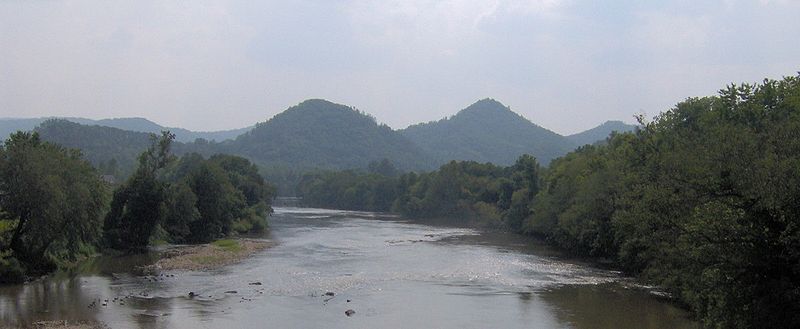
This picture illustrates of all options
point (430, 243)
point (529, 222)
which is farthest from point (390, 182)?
point (430, 243)

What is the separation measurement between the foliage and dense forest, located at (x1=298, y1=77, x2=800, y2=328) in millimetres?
38684

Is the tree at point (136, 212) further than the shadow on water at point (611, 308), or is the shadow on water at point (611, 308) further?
the tree at point (136, 212)

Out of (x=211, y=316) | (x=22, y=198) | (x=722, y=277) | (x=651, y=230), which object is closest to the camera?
(x=722, y=277)

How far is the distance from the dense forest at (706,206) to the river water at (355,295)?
428cm

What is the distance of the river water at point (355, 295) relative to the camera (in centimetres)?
3709

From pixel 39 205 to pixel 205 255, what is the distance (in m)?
19.0

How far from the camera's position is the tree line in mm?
48781

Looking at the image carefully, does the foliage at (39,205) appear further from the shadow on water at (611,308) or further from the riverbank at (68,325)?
the shadow on water at (611,308)

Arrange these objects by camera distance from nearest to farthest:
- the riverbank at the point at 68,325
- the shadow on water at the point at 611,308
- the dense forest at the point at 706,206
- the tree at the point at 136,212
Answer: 1. the dense forest at the point at 706,206
2. the riverbank at the point at 68,325
3. the shadow on water at the point at 611,308
4. the tree at the point at 136,212

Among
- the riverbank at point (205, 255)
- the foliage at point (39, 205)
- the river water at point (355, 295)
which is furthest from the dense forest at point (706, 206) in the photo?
the foliage at point (39, 205)

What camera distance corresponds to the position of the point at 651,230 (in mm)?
44469

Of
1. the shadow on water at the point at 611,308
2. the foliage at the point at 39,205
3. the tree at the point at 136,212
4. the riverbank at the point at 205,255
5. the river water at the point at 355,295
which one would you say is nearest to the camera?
the river water at the point at 355,295

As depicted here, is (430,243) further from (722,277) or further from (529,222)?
(722,277)

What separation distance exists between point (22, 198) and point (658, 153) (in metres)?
47.7
